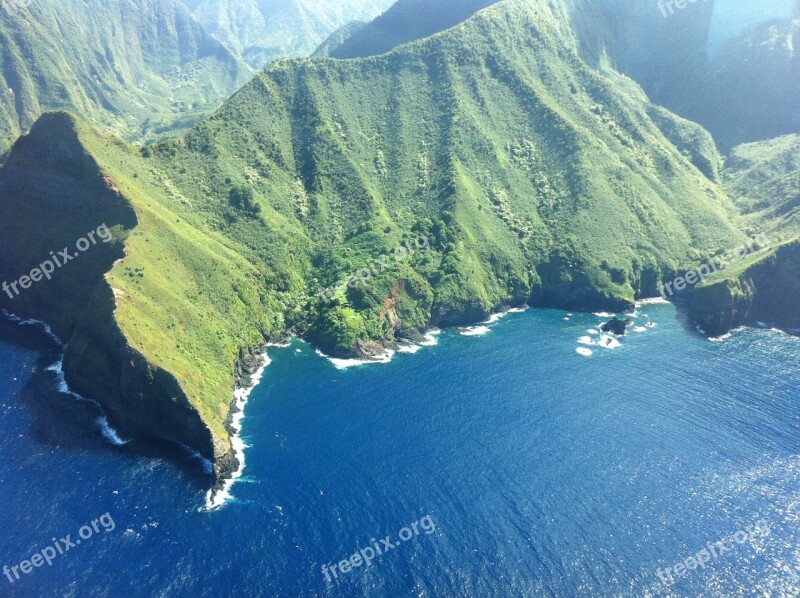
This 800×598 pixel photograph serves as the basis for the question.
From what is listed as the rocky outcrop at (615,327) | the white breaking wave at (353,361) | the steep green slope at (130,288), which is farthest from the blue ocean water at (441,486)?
the rocky outcrop at (615,327)

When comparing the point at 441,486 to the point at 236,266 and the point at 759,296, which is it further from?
the point at 759,296

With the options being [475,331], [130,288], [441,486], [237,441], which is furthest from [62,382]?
[475,331]

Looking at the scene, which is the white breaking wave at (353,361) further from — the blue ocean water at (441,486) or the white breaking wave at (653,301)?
the white breaking wave at (653,301)

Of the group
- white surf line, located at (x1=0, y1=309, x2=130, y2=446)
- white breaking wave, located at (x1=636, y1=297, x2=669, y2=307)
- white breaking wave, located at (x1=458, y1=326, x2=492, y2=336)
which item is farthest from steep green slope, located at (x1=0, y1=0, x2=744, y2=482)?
white breaking wave, located at (x1=458, y1=326, x2=492, y2=336)

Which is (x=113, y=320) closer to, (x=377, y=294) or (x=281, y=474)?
(x=281, y=474)

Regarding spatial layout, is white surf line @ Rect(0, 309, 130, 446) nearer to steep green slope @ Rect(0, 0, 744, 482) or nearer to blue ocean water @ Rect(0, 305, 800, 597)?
blue ocean water @ Rect(0, 305, 800, 597)
